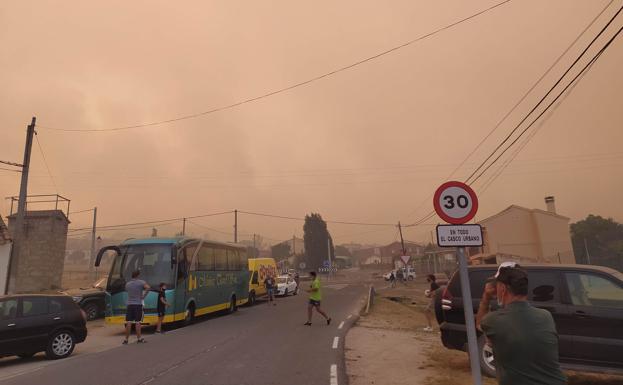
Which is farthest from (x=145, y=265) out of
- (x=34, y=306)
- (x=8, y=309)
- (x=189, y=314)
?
(x=8, y=309)

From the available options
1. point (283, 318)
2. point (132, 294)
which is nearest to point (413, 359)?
point (132, 294)

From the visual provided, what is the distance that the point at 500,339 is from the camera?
10.2 feet

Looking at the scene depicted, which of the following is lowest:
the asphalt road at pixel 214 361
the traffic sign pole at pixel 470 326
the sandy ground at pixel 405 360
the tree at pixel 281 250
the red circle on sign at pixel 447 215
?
the sandy ground at pixel 405 360

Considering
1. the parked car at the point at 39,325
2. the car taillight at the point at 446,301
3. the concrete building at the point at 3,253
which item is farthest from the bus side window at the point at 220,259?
the car taillight at the point at 446,301

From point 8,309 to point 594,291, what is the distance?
39.5 feet

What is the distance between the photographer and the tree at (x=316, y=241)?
100 metres

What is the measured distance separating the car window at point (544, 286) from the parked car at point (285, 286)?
2823cm

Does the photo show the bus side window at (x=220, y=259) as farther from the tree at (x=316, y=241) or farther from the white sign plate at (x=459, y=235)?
the tree at (x=316, y=241)

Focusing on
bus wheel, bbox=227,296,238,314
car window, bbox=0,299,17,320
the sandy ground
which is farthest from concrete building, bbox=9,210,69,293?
the sandy ground

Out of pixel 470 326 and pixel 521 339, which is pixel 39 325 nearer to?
pixel 470 326

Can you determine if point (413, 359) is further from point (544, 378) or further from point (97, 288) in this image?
point (97, 288)

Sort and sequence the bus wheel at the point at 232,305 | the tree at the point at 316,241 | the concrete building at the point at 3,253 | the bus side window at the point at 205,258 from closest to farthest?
the bus side window at the point at 205,258 → the bus wheel at the point at 232,305 → the concrete building at the point at 3,253 → the tree at the point at 316,241

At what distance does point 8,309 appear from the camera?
32.2ft

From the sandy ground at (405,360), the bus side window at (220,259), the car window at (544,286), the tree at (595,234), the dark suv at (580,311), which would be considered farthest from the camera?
the tree at (595,234)
